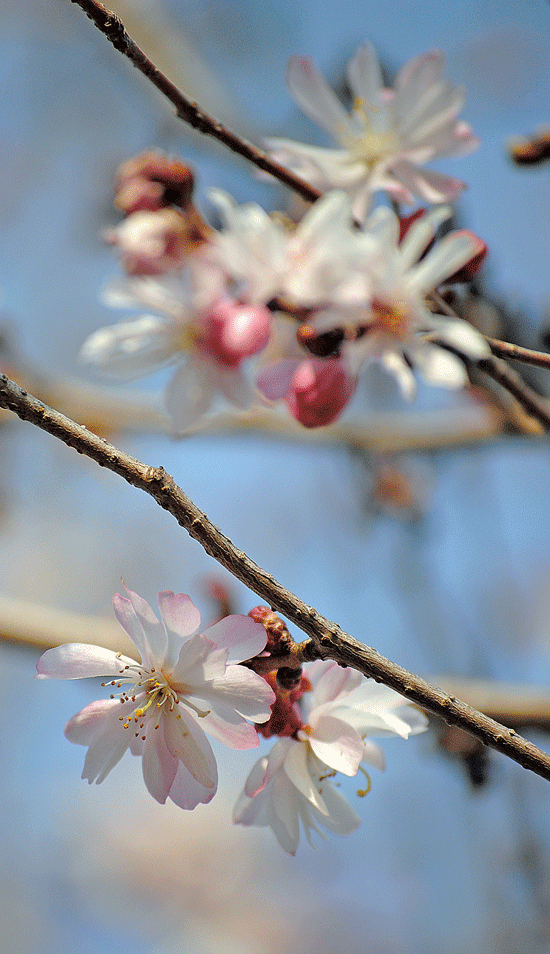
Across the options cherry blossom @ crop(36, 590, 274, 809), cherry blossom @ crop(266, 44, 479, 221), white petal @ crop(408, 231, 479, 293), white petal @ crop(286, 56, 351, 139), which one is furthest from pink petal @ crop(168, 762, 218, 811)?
white petal @ crop(286, 56, 351, 139)

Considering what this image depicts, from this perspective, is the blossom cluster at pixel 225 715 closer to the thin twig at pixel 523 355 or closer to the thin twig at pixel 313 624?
the thin twig at pixel 313 624

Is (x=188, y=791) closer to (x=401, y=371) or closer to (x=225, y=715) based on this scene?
(x=225, y=715)

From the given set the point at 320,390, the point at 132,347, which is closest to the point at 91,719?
the point at 320,390

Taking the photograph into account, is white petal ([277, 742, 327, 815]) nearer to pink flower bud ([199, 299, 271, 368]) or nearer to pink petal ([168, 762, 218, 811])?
pink petal ([168, 762, 218, 811])

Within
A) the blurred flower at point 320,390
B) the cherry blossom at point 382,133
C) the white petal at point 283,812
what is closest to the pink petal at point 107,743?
the white petal at point 283,812

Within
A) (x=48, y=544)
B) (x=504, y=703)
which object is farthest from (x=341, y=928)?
(x=504, y=703)
